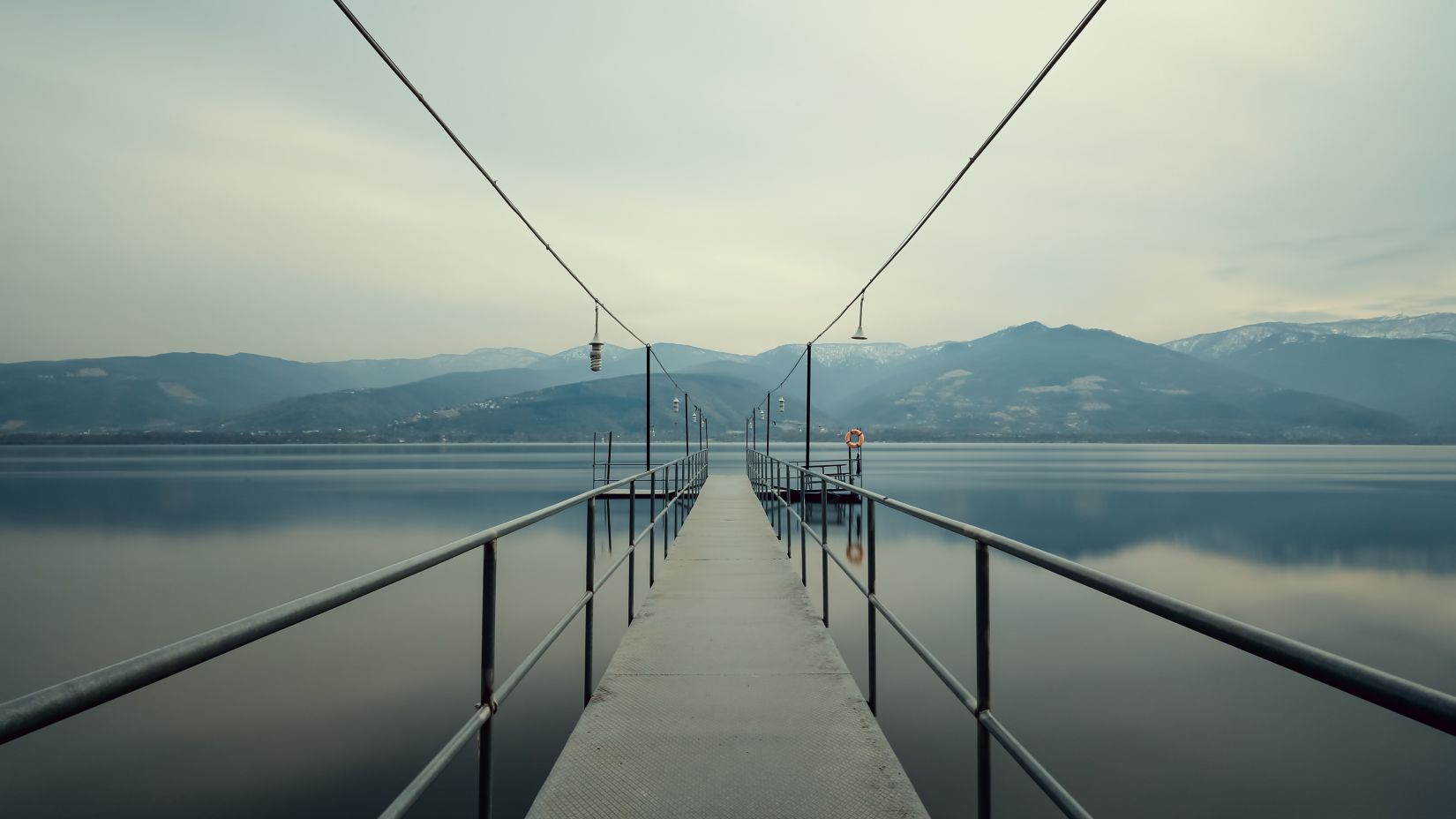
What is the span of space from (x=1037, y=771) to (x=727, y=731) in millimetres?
1615

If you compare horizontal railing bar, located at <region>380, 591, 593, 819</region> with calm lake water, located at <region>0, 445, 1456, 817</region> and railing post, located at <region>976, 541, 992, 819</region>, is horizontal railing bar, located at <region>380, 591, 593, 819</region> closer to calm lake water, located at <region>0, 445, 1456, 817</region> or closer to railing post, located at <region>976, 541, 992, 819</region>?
railing post, located at <region>976, 541, 992, 819</region>

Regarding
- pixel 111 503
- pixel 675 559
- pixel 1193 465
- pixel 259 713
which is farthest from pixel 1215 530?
pixel 1193 465

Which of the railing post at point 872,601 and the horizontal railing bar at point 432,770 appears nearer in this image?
the horizontal railing bar at point 432,770

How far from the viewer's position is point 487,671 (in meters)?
2.27

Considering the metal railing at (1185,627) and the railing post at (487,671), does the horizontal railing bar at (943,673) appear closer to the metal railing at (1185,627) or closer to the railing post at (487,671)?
the metal railing at (1185,627)

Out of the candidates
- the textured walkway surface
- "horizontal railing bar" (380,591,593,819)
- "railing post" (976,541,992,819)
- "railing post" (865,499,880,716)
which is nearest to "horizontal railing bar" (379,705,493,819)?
"horizontal railing bar" (380,591,593,819)

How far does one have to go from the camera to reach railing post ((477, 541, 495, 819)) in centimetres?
Result: 229

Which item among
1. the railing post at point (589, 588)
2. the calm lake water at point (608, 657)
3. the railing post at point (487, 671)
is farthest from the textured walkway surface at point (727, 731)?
the calm lake water at point (608, 657)

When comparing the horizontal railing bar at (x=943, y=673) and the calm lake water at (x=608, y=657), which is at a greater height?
the horizontal railing bar at (x=943, y=673)

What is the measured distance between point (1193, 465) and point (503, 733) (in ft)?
300

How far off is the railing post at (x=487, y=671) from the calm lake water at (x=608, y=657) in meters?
5.63

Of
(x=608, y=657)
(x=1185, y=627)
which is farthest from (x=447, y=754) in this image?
(x=608, y=657)

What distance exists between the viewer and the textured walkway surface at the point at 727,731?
2643 millimetres

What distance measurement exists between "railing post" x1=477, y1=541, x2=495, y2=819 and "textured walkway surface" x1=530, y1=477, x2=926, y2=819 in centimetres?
26
